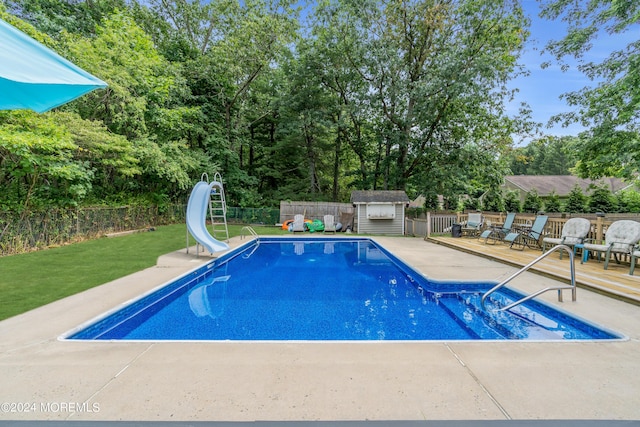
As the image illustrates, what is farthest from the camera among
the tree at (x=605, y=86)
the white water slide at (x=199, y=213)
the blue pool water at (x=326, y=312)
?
the tree at (x=605, y=86)

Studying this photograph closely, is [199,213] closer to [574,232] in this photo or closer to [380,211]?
[380,211]

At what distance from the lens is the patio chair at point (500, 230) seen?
30.8ft

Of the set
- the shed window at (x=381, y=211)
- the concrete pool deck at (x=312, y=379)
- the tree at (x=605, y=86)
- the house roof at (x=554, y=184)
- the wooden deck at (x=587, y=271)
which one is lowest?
the concrete pool deck at (x=312, y=379)

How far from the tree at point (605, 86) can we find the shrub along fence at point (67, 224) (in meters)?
18.7

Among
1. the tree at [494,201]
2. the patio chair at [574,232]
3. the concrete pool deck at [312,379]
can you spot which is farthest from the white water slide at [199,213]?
the tree at [494,201]

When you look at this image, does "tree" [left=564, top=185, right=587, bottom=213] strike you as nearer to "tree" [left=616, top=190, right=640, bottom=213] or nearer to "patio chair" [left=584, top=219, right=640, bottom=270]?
"tree" [left=616, top=190, right=640, bottom=213]

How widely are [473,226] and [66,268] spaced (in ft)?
41.5

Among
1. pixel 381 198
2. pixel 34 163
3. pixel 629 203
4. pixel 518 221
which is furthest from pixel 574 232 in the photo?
pixel 629 203

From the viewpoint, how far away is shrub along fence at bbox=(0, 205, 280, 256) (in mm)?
7887

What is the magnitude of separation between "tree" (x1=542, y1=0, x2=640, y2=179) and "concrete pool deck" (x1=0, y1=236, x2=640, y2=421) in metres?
10.7

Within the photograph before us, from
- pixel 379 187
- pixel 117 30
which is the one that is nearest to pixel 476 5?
pixel 379 187

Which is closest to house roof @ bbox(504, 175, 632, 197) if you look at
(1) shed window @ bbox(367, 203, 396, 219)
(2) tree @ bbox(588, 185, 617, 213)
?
(2) tree @ bbox(588, 185, 617, 213)

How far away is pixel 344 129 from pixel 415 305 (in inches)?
693

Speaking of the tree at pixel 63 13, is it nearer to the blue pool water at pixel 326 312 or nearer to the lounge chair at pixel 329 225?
the lounge chair at pixel 329 225
